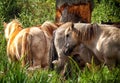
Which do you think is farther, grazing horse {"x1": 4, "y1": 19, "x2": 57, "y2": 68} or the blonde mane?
the blonde mane

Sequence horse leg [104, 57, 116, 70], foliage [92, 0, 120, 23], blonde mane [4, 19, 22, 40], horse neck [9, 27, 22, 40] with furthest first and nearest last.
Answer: foliage [92, 0, 120, 23]
blonde mane [4, 19, 22, 40]
horse neck [9, 27, 22, 40]
horse leg [104, 57, 116, 70]

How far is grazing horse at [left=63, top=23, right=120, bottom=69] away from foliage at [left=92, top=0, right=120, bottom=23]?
6.90 metres

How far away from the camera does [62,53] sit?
412 inches

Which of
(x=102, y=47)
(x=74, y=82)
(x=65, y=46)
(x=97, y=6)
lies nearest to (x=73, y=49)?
(x=65, y=46)

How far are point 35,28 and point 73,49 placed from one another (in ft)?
3.20

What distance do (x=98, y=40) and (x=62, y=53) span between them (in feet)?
3.09

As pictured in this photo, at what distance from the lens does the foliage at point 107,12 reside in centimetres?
1742

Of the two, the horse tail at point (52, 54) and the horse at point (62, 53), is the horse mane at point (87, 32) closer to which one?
the horse at point (62, 53)

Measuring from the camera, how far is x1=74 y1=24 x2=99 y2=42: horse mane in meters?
10.0

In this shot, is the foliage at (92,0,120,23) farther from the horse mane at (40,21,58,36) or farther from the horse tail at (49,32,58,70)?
the horse tail at (49,32,58,70)

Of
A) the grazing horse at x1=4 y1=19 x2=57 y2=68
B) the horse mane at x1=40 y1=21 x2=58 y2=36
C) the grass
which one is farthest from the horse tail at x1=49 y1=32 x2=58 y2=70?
the grass

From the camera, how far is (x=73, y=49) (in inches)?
415

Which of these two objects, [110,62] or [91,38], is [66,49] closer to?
[91,38]

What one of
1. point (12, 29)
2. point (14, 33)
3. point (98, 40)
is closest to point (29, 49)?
point (14, 33)
